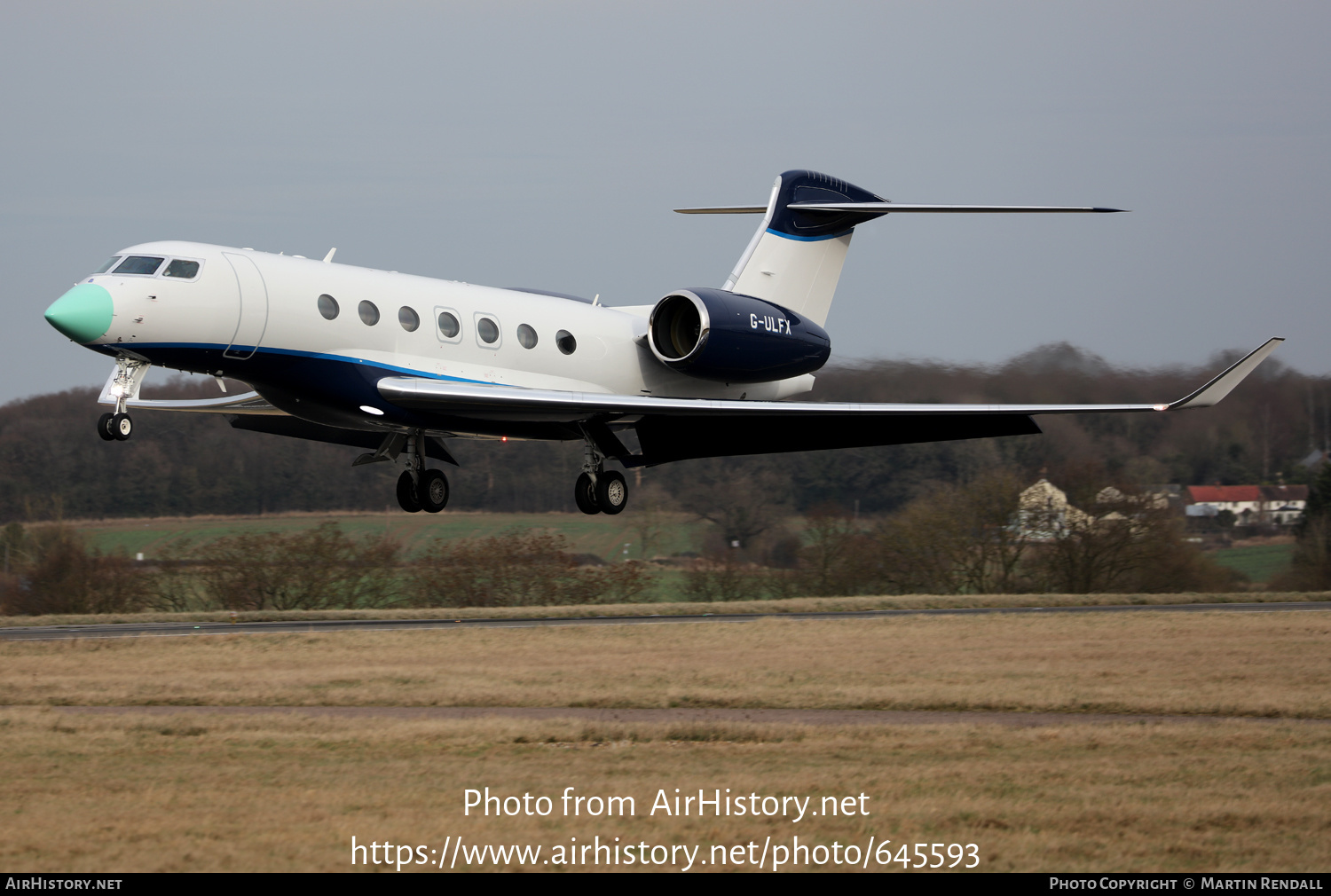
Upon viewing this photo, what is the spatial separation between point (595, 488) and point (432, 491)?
2.50m

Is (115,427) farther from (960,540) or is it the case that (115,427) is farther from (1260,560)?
(1260,560)

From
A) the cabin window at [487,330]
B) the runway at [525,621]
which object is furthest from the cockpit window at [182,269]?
the runway at [525,621]

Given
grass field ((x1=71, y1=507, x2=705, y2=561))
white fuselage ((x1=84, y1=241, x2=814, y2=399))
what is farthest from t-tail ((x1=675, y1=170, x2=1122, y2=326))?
grass field ((x1=71, y1=507, x2=705, y2=561))

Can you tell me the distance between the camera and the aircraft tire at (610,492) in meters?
20.8

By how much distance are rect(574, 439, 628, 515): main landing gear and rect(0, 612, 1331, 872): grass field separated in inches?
157

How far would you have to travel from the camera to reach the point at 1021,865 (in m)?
13.9

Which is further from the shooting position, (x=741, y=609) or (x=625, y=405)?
(x=741, y=609)

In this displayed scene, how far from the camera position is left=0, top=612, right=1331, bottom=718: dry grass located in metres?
29.3

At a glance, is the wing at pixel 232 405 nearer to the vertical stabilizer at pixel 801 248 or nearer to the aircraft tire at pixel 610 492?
the aircraft tire at pixel 610 492

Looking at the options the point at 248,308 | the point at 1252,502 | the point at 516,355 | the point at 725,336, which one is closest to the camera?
the point at 248,308

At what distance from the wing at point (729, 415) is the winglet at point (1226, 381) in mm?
19

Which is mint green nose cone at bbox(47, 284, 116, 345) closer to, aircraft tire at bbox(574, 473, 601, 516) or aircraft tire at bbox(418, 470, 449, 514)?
aircraft tire at bbox(418, 470, 449, 514)

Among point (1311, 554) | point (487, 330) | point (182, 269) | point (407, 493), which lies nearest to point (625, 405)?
point (487, 330)

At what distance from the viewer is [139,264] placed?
16.5 meters
